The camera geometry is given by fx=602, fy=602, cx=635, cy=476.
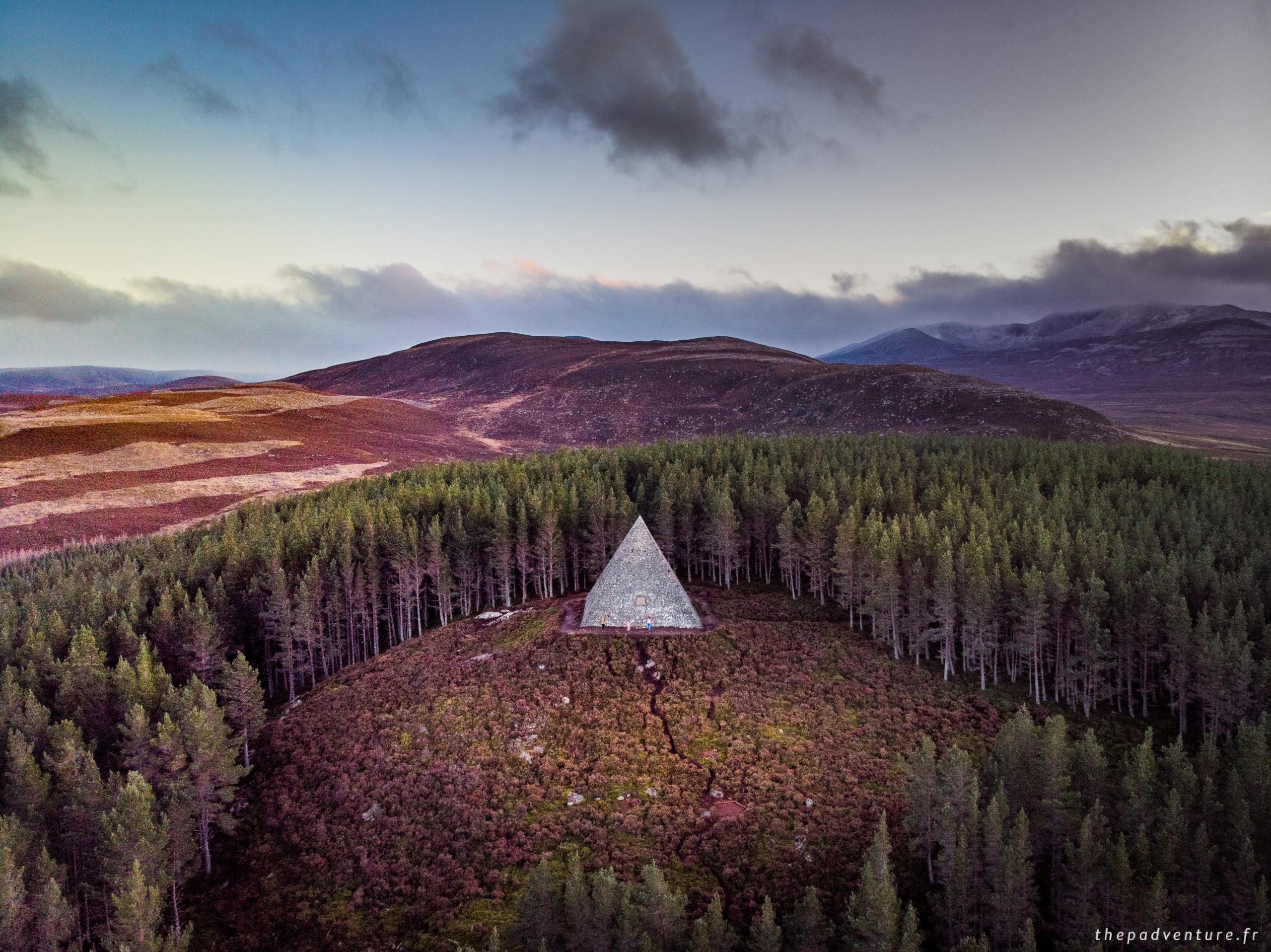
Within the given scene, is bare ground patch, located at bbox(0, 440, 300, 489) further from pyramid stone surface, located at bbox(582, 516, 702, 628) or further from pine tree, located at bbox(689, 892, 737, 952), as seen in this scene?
pine tree, located at bbox(689, 892, 737, 952)

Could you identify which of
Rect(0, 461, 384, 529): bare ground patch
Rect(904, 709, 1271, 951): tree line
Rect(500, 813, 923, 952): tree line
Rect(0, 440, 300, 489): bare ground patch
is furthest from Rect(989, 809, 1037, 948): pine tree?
Rect(0, 440, 300, 489): bare ground patch

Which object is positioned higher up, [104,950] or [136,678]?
[136,678]

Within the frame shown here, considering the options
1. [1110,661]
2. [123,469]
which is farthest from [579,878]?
[123,469]

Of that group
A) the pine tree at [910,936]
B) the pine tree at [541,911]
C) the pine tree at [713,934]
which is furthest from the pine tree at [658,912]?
the pine tree at [910,936]

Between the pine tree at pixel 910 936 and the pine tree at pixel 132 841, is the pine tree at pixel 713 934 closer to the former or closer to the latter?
the pine tree at pixel 910 936

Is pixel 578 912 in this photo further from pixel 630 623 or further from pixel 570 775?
pixel 630 623

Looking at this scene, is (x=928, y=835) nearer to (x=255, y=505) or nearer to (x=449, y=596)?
(x=449, y=596)
